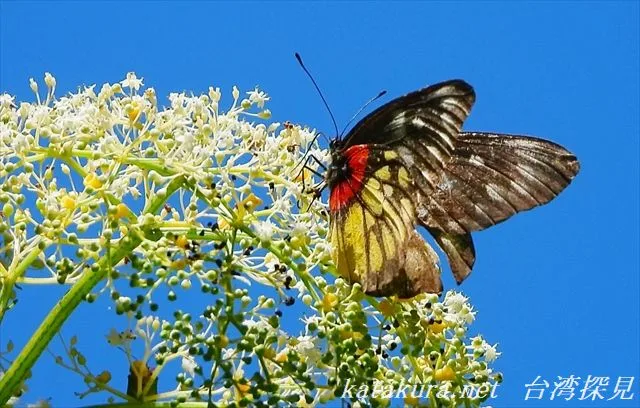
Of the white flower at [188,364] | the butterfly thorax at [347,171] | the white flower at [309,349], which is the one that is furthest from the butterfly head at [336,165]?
the white flower at [188,364]

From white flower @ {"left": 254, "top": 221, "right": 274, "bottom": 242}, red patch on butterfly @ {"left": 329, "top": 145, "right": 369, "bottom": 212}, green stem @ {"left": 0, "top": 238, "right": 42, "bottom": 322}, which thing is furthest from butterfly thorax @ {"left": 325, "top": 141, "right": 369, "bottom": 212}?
green stem @ {"left": 0, "top": 238, "right": 42, "bottom": 322}

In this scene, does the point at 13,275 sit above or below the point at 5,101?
below

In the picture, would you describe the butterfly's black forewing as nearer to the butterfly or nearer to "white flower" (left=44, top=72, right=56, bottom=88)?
the butterfly

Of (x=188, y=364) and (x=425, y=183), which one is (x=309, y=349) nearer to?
(x=188, y=364)

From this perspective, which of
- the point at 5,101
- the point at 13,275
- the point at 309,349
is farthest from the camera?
the point at 5,101

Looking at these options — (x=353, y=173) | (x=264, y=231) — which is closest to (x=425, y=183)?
(x=353, y=173)

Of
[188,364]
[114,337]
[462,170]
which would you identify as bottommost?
[188,364]

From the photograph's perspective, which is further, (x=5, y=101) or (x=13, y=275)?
(x=5, y=101)
